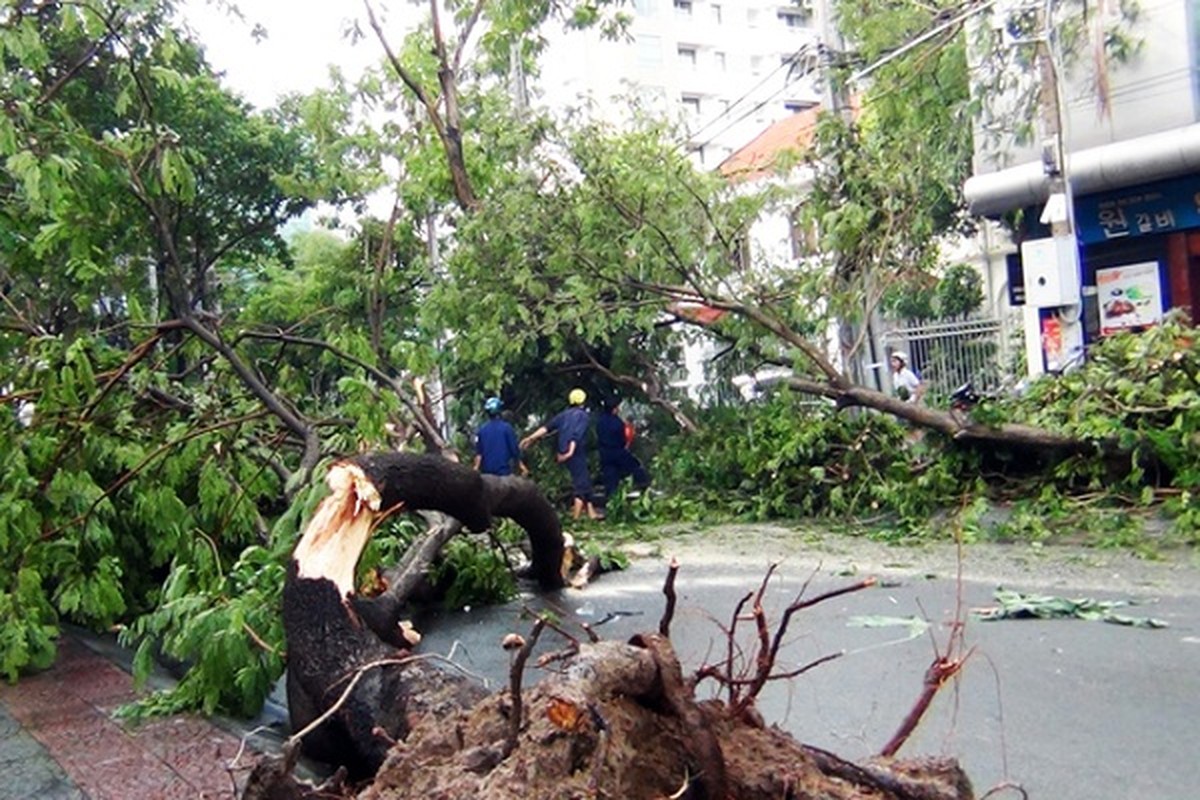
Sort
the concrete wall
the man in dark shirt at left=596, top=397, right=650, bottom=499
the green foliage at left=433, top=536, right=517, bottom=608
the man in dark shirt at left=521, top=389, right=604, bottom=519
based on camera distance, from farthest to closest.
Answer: the concrete wall
the man in dark shirt at left=596, top=397, right=650, bottom=499
the man in dark shirt at left=521, top=389, right=604, bottom=519
the green foliage at left=433, top=536, right=517, bottom=608

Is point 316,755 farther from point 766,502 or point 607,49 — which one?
point 607,49

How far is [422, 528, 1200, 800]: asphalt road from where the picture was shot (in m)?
4.23

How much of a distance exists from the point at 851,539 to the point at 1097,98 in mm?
7873

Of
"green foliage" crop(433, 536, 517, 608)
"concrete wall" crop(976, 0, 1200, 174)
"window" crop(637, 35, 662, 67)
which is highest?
"window" crop(637, 35, 662, 67)

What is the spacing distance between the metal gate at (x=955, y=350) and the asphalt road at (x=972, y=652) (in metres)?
8.63

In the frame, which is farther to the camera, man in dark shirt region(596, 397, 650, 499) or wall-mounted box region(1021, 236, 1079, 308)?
man in dark shirt region(596, 397, 650, 499)

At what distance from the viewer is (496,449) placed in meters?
11.6

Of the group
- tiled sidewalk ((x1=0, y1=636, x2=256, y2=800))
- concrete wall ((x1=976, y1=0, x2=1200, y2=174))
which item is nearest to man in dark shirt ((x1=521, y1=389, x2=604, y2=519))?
concrete wall ((x1=976, y1=0, x2=1200, y2=174))

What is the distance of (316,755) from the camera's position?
4.33 m

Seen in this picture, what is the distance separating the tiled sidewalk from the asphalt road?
1.60 m

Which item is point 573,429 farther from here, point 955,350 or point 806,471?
point 955,350

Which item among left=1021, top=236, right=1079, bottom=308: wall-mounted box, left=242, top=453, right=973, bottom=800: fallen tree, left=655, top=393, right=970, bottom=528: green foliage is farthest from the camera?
left=1021, top=236, right=1079, bottom=308: wall-mounted box

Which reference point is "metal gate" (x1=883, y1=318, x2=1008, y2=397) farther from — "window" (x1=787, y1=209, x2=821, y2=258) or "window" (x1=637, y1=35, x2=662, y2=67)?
"window" (x1=637, y1=35, x2=662, y2=67)

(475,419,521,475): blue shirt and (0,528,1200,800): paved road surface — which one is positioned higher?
(475,419,521,475): blue shirt
